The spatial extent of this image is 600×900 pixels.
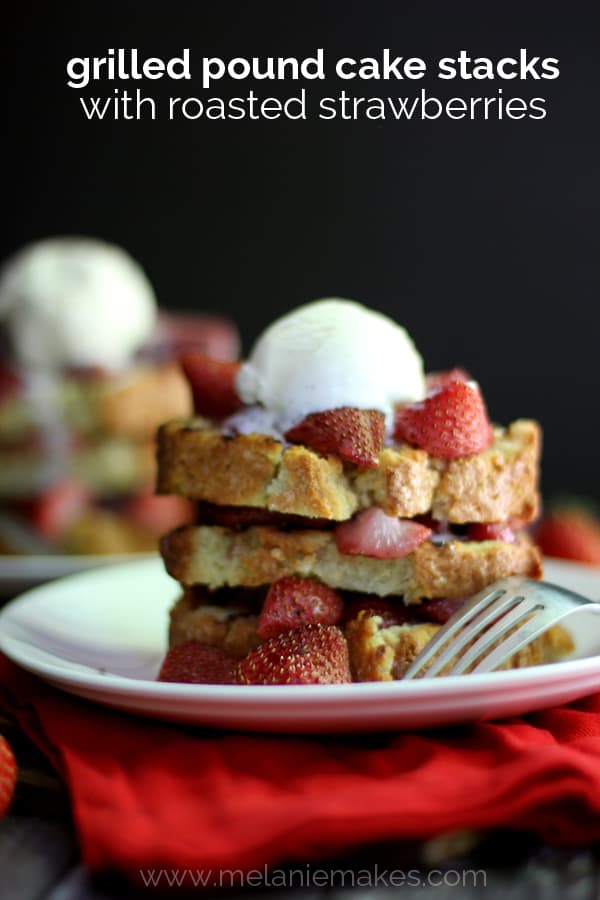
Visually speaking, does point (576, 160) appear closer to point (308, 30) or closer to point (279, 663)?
point (308, 30)

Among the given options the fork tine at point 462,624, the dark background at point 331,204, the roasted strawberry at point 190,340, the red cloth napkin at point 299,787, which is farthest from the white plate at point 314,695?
the dark background at point 331,204

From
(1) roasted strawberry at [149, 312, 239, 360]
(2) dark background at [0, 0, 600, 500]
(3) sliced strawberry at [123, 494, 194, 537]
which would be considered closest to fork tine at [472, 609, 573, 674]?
(3) sliced strawberry at [123, 494, 194, 537]

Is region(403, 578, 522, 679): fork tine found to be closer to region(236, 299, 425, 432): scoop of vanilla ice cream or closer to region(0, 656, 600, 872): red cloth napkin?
region(0, 656, 600, 872): red cloth napkin

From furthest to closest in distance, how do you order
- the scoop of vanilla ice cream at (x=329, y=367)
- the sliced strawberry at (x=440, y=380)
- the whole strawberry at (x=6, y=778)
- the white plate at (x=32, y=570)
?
the white plate at (x=32, y=570) < the sliced strawberry at (x=440, y=380) < the scoop of vanilla ice cream at (x=329, y=367) < the whole strawberry at (x=6, y=778)

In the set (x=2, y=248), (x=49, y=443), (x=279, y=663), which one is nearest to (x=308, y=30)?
(x=2, y=248)

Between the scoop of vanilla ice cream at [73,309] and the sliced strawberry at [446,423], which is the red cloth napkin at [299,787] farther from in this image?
the scoop of vanilla ice cream at [73,309]
